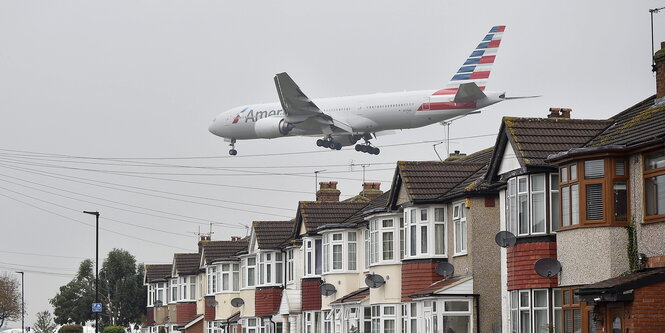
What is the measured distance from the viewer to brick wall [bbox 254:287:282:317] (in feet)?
184

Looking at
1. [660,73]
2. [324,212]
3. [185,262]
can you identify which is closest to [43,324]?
[185,262]

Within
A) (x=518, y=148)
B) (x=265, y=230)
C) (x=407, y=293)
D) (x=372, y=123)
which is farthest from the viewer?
(x=372, y=123)

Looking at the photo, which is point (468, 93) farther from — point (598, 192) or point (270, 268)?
point (598, 192)

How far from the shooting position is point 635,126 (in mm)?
27219

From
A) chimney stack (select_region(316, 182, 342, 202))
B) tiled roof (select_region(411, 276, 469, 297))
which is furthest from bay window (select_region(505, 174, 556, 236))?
chimney stack (select_region(316, 182, 342, 202))

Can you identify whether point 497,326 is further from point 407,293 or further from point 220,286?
point 220,286

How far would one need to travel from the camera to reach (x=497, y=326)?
111ft

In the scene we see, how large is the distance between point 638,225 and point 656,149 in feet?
5.03

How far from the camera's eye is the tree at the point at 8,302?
14188cm

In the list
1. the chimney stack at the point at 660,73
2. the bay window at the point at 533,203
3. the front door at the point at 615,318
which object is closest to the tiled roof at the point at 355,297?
the bay window at the point at 533,203

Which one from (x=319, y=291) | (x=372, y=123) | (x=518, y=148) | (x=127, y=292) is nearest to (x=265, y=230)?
(x=319, y=291)

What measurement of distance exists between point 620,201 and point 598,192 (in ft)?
1.59

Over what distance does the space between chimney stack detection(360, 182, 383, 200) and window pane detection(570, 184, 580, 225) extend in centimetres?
2759

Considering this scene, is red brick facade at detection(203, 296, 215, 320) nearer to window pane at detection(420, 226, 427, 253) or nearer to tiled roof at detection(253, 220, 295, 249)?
tiled roof at detection(253, 220, 295, 249)
